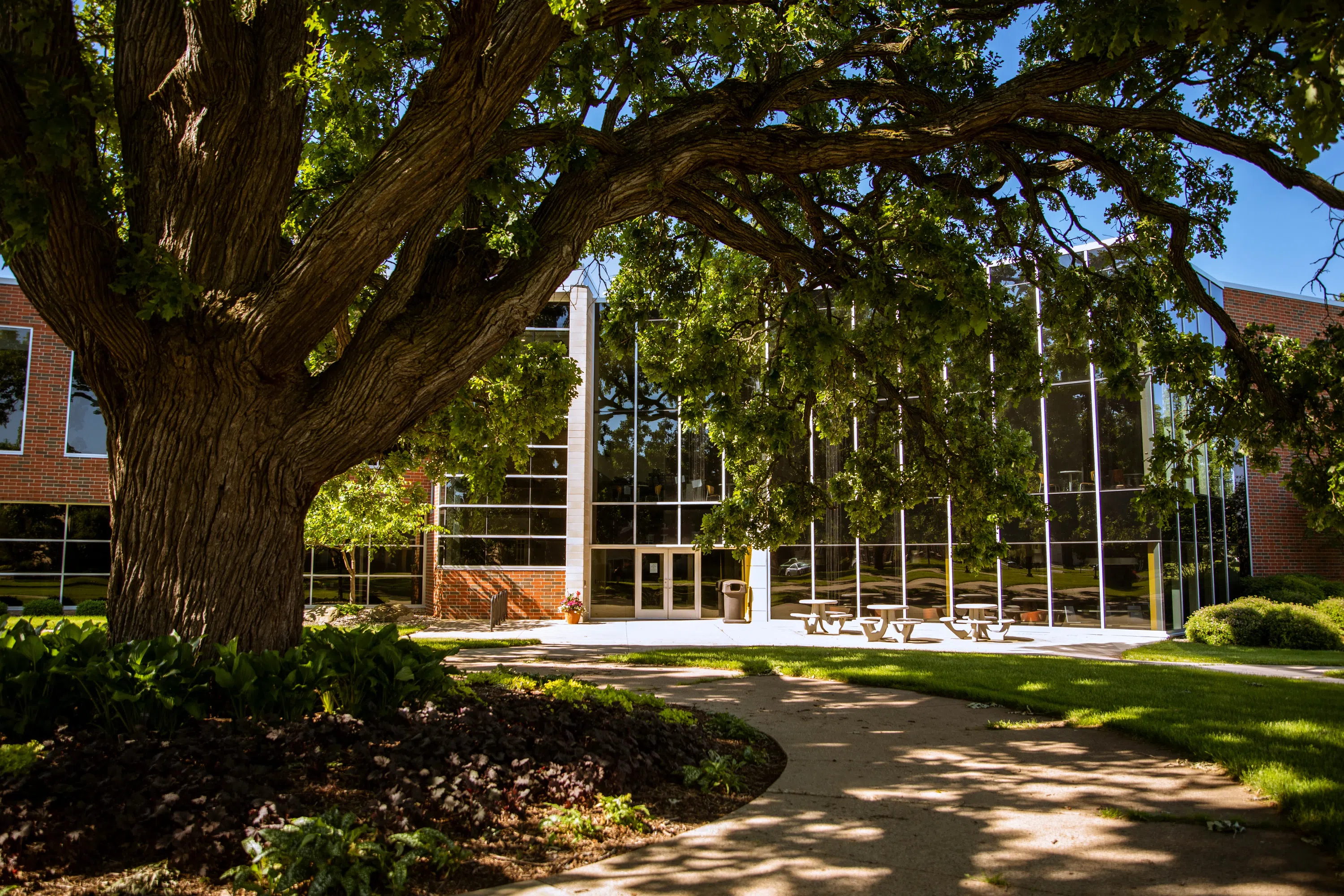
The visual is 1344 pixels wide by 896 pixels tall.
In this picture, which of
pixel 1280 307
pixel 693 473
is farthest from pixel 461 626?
pixel 1280 307

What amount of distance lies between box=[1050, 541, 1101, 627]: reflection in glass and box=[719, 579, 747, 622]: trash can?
8390mm

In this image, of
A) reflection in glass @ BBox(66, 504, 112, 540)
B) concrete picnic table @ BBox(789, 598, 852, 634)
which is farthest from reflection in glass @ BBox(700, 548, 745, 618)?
reflection in glass @ BBox(66, 504, 112, 540)

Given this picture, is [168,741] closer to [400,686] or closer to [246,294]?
[400,686]

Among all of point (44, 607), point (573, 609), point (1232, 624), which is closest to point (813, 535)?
point (573, 609)

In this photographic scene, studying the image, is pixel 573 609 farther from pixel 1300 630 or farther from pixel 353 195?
pixel 353 195

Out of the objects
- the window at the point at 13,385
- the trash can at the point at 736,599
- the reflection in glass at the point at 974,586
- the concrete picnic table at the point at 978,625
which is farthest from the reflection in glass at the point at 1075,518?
the window at the point at 13,385

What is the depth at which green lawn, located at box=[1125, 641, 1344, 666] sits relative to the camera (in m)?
14.1

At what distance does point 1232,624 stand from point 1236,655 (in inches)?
96.5

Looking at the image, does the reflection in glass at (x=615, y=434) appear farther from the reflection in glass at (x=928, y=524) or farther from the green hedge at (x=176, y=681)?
the green hedge at (x=176, y=681)

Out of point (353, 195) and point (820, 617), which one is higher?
point (353, 195)

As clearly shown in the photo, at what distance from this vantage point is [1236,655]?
15.2m

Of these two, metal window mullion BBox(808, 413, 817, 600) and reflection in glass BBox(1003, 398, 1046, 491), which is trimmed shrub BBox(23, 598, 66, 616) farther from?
reflection in glass BBox(1003, 398, 1046, 491)

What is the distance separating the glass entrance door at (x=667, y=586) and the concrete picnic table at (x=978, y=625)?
26.0 ft

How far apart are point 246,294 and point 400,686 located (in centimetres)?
285
